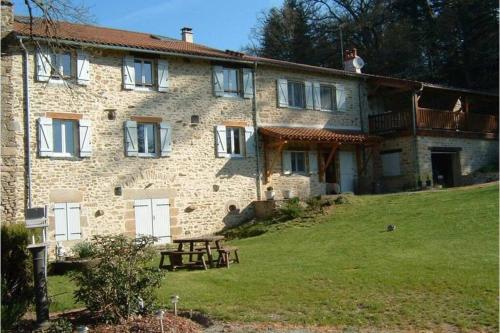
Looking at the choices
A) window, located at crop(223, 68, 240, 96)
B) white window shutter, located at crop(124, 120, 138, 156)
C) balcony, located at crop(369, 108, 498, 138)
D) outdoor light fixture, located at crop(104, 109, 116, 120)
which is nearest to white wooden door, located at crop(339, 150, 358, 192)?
balcony, located at crop(369, 108, 498, 138)

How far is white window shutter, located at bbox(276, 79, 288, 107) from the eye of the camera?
2227cm

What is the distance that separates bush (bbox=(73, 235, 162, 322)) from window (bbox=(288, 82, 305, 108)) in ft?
51.3

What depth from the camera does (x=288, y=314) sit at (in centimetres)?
786

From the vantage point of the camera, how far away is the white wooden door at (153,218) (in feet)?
60.5

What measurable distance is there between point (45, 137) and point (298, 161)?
9776 millimetres

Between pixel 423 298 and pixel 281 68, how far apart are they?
15.5 meters

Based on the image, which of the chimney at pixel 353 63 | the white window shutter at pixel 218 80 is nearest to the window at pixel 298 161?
the white window shutter at pixel 218 80

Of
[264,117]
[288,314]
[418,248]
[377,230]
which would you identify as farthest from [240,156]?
[288,314]

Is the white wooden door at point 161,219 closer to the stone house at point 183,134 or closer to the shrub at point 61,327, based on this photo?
the stone house at point 183,134

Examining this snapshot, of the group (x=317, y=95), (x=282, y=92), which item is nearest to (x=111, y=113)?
(x=282, y=92)

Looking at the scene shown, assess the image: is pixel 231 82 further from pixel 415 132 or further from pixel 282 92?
pixel 415 132

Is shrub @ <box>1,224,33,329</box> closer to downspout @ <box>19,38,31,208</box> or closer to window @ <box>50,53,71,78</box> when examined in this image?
downspout @ <box>19,38,31,208</box>

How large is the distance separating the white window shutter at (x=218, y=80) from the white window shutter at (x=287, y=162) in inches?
137

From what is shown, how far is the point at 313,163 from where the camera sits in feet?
75.0
